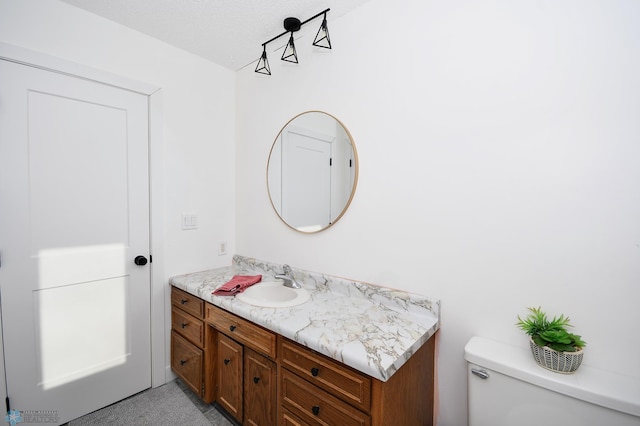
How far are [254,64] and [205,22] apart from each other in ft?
1.70

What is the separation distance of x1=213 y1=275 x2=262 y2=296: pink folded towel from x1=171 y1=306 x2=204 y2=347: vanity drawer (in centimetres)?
30

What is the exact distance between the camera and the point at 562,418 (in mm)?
935

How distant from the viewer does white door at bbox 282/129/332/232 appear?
1799 millimetres

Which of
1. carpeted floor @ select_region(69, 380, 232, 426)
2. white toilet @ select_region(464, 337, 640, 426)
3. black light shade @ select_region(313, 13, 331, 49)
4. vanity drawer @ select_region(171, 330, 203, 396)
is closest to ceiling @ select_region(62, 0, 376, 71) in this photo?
black light shade @ select_region(313, 13, 331, 49)

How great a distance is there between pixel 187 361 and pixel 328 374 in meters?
1.28

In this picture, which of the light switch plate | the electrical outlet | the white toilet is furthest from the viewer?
the electrical outlet

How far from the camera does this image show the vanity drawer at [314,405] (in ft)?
3.42

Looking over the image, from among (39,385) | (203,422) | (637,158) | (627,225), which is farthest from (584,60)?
(39,385)

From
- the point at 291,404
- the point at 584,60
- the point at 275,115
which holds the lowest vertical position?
the point at 291,404

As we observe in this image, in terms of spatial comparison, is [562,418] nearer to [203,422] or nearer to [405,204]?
[405,204]
